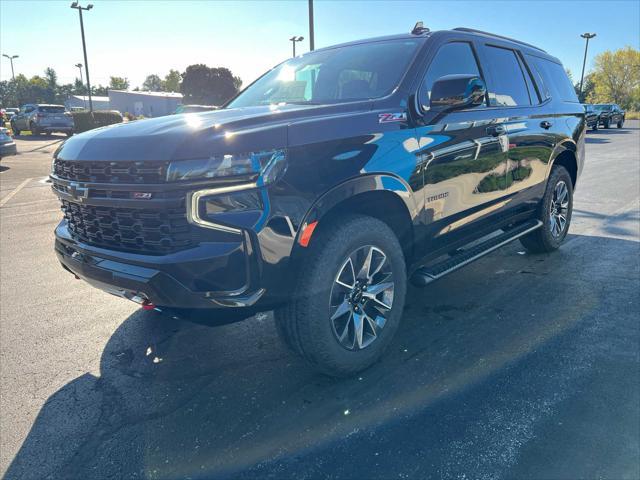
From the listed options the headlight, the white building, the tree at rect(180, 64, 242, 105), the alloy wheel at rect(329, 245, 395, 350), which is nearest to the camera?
the headlight

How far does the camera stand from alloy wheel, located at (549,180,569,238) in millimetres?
5141

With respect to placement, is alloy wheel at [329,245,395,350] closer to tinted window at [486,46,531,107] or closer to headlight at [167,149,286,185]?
headlight at [167,149,286,185]

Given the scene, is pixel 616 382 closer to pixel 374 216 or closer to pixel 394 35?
pixel 374 216

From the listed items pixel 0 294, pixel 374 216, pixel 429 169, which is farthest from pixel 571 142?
pixel 0 294

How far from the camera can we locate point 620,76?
237 feet

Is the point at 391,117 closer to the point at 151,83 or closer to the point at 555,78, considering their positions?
the point at 555,78

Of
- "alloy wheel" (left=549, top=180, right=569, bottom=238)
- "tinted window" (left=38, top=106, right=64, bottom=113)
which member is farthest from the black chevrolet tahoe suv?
"tinted window" (left=38, top=106, right=64, bottom=113)

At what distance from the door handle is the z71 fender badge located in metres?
1.05

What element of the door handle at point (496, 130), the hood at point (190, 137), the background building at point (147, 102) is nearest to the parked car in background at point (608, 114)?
the door handle at point (496, 130)

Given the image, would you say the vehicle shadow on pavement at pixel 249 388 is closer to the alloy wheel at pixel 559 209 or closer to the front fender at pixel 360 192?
the front fender at pixel 360 192

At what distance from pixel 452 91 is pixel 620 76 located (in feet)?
280

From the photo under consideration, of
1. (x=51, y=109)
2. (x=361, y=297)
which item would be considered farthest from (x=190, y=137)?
(x=51, y=109)

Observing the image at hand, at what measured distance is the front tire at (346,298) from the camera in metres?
2.51

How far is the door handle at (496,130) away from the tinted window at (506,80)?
0.20m
